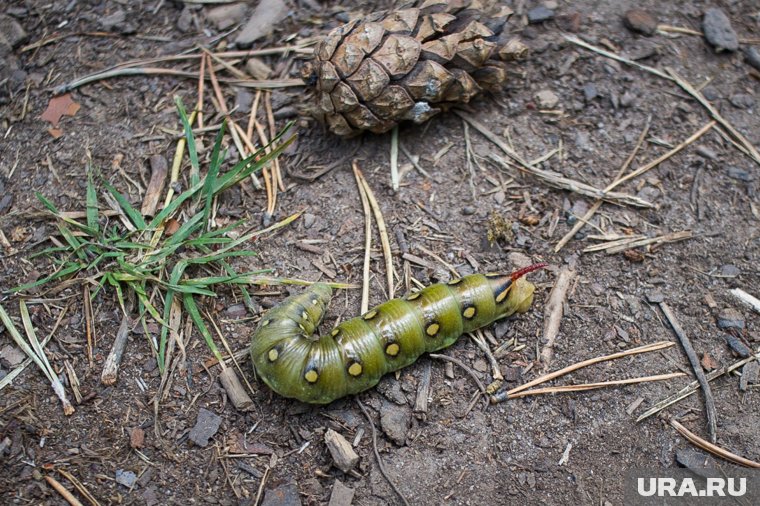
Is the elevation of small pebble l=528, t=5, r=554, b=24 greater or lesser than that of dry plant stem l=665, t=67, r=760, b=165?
greater

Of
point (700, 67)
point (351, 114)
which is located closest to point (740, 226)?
point (700, 67)

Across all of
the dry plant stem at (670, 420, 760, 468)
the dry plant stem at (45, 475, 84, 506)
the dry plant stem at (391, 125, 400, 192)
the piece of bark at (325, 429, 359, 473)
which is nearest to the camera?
the dry plant stem at (45, 475, 84, 506)

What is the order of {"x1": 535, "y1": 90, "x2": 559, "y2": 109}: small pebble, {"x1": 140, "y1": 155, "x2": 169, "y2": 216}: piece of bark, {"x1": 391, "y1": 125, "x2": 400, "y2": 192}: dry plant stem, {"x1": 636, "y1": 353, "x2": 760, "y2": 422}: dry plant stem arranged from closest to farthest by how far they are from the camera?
{"x1": 636, "y1": 353, "x2": 760, "y2": 422}: dry plant stem < {"x1": 140, "y1": 155, "x2": 169, "y2": 216}: piece of bark < {"x1": 391, "y1": 125, "x2": 400, "y2": 192}: dry plant stem < {"x1": 535, "y1": 90, "x2": 559, "y2": 109}: small pebble

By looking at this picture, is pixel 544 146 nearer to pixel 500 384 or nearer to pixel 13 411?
pixel 500 384

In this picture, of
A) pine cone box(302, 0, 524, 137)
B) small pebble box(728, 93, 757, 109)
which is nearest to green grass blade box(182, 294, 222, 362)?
pine cone box(302, 0, 524, 137)

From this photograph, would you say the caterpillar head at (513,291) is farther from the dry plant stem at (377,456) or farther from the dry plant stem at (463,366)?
the dry plant stem at (377,456)

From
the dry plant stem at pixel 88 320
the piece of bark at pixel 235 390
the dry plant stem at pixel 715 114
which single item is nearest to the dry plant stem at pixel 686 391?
the dry plant stem at pixel 715 114

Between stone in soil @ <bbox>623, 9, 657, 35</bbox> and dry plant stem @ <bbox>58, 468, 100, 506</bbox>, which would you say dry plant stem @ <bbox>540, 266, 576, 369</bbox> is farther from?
dry plant stem @ <bbox>58, 468, 100, 506</bbox>
